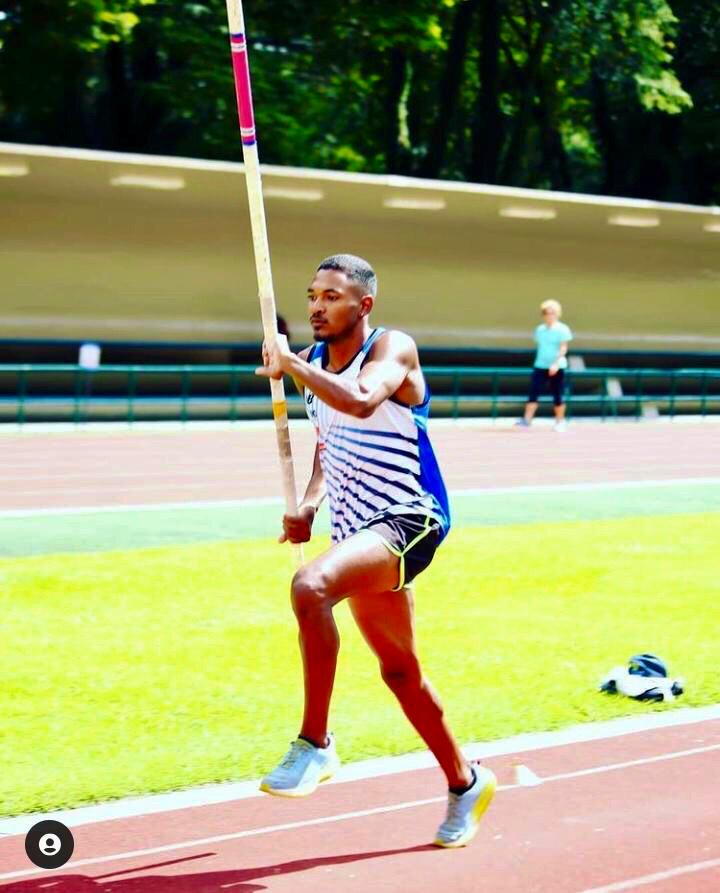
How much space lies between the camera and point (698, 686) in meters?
7.81

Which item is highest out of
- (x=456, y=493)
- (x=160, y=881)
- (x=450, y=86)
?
(x=450, y=86)

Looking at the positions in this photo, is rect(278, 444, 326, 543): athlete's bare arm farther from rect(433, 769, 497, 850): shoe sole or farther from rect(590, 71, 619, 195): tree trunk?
rect(590, 71, 619, 195): tree trunk

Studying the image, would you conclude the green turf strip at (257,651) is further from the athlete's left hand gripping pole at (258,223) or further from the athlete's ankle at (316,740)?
the athlete's left hand gripping pole at (258,223)

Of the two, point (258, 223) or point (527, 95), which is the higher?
point (527, 95)

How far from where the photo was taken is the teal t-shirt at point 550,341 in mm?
25156

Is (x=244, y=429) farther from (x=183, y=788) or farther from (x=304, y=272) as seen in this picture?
(x=183, y=788)

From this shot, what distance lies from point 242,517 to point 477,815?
369 inches

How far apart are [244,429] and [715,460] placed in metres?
7.32

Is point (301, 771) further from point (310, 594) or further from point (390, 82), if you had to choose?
point (390, 82)

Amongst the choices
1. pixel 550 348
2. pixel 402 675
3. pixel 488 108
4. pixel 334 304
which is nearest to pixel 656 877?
pixel 402 675

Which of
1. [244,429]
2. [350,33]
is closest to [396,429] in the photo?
[244,429]

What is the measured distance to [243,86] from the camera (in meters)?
5.19

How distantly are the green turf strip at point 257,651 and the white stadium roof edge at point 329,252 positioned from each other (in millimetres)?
12726

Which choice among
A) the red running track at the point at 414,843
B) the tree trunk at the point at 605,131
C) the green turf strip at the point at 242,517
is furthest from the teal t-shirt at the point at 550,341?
the red running track at the point at 414,843
